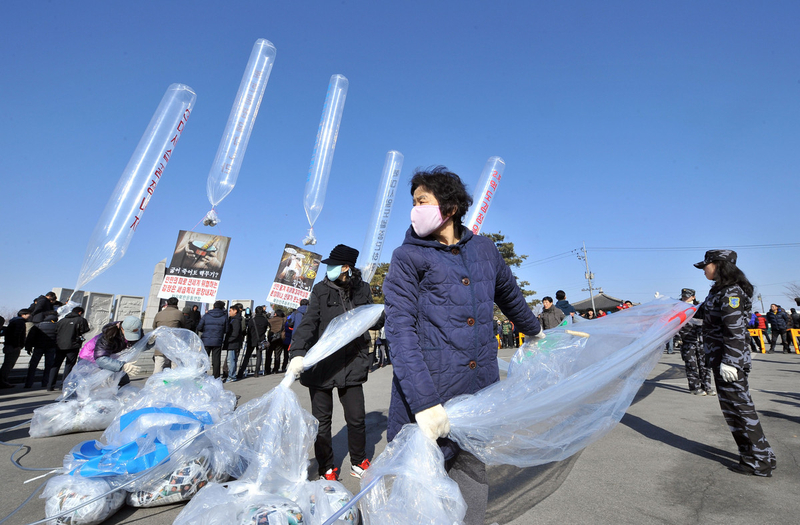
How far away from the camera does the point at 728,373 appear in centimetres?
311

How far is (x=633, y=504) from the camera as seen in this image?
100 inches

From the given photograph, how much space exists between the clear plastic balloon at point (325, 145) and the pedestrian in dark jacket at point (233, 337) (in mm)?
2897

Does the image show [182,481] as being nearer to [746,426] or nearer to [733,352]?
[746,426]

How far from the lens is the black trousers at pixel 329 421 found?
3143 mm

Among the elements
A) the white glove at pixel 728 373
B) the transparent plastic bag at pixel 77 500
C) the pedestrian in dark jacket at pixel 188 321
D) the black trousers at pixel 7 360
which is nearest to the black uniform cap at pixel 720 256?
the white glove at pixel 728 373

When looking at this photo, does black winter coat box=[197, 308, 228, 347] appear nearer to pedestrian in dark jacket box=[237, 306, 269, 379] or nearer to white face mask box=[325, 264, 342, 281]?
pedestrian in dark jacket box=[237, 306, 269, 379]

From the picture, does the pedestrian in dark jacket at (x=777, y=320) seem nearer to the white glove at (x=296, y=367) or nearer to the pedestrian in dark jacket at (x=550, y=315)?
the pedestrian in dark jacket at (x=550, y=315)

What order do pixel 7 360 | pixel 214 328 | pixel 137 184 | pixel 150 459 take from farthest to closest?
pixel 214 328 → pixel 7 360 → pixel 137 184 → pixel 150 459

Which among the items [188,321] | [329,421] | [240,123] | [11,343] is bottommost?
[11,343]

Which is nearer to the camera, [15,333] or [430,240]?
[430,240]

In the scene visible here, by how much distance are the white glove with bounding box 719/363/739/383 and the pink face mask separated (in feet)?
9.34

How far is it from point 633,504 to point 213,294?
8197 millimetres

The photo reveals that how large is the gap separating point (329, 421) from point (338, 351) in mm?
570

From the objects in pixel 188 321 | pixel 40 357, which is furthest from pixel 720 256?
pixel 40 357
